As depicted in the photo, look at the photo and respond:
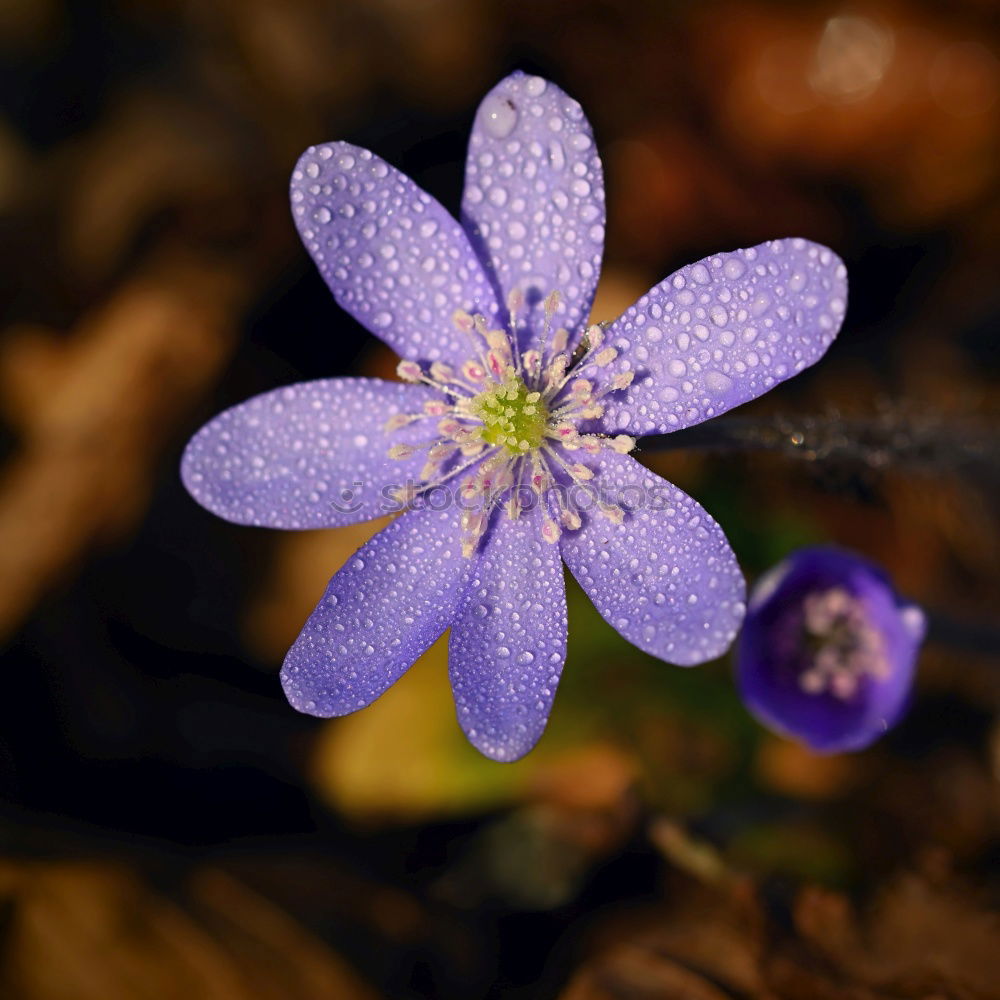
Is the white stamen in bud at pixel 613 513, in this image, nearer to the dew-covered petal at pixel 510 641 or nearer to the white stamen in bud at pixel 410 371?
the dew-covered petal at pixel 510 641

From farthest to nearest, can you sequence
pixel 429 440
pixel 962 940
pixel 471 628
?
pixel 962 940
pixel 429 440
pixel 471 628

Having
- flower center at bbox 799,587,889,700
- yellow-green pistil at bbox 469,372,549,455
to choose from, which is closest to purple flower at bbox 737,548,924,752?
A: flower center at bbox 799,587,889,700

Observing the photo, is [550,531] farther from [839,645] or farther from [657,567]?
[839,645]

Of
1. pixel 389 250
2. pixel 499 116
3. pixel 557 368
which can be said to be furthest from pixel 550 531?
pixel 499 116

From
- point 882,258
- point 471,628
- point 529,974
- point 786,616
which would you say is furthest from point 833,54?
point 529,974

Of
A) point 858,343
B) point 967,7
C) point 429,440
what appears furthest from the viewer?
point 858,343

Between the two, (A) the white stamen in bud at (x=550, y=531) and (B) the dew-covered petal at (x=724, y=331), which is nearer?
(B) the dew-covered petal at (x=724, y=331)

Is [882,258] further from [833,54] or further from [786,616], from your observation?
[786,616]

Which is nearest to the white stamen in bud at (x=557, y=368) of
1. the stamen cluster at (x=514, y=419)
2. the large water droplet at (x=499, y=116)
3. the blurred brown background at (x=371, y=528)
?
the stamen cluster at (x=514, y=419)
